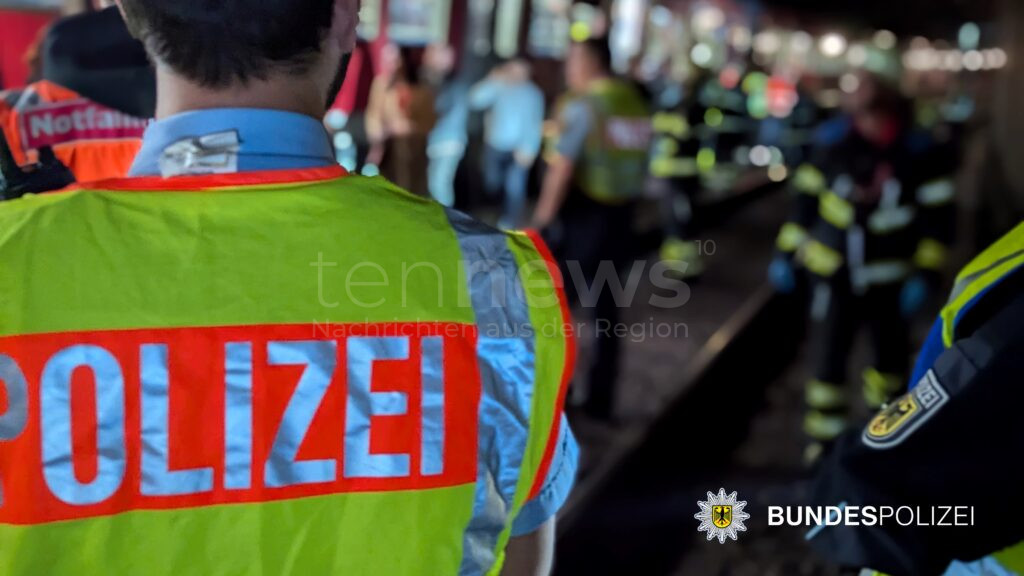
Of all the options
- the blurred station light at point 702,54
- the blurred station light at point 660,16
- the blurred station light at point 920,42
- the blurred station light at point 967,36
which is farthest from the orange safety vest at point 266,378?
the blurred station light at point 920,42

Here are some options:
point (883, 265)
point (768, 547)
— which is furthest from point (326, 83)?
point (883, 265)

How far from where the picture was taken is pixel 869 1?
21172 millimetres

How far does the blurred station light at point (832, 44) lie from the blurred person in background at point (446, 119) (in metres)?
16.0

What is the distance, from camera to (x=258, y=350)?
0.90m

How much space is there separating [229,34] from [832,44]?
78.5 feet

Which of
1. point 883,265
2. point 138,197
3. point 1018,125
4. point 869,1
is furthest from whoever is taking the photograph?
point 869,1

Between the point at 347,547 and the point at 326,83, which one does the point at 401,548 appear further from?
the point at 326,83

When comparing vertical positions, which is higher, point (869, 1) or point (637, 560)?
point (869, 1)

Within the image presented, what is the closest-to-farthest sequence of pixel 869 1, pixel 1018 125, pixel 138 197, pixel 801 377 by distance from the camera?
pixel 138 197, pixel 801 377, pixel 1018 125, pixel 869 1

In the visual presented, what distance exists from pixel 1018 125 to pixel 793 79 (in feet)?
31.7

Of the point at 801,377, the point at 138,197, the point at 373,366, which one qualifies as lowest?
the point at 801,377

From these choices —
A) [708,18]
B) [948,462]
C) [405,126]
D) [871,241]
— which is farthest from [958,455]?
Answer: [708,18]

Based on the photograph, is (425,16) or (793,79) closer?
(425,16)

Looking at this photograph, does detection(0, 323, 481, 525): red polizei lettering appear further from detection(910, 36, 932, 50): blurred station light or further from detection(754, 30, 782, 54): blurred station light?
detection(910, 36, 932, 50): blurred station light
